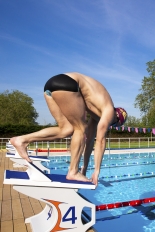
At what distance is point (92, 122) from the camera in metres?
3.36

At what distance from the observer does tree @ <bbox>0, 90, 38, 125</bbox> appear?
41.7m

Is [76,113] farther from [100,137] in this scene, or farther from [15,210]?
[15,210]

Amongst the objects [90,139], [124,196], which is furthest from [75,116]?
[124,196]

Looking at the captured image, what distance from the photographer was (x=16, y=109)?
42406 millimetres

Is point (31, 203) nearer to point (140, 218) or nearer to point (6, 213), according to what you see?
point (6, 213)

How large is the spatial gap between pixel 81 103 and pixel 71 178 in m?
0.96

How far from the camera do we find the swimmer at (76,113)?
270 cm

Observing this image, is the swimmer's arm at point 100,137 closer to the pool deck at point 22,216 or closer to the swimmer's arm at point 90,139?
the swimmer's arm at point 90,139

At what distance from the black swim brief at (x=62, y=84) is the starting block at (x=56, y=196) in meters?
0.94

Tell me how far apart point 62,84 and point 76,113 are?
1.25 ft

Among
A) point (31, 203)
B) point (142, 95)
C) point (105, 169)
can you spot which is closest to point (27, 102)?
point (142, 95)

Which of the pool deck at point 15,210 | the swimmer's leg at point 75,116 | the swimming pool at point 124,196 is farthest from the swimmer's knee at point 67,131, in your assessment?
the swimming pool at point 124,196

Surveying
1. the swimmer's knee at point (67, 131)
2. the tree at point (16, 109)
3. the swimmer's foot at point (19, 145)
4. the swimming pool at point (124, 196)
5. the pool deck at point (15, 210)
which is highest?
the tree at point (16, 109)

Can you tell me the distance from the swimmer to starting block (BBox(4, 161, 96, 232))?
22 centimetres
